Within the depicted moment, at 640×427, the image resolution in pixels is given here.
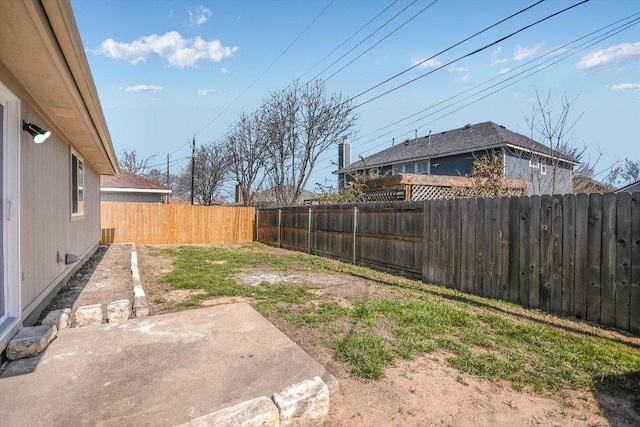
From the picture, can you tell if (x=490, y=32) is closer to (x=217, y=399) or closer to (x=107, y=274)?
(x=217, y=399)

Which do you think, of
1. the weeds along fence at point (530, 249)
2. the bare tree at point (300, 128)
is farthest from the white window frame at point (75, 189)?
the bare tree at point (300, 128)

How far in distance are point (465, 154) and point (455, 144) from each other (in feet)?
3.45

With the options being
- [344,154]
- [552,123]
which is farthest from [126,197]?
[552,123]

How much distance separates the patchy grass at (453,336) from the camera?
2617mm

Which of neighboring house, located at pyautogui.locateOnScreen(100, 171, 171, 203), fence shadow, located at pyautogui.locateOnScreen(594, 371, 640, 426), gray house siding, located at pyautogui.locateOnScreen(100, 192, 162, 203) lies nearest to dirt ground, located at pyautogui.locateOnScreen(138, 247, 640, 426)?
fence shadow, located at pyautogui.locateOnScreen(594, 371, 640, 426)

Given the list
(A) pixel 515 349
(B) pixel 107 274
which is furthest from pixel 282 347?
(B) pixel 107 274

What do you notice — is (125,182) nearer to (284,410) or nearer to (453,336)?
(453,336)

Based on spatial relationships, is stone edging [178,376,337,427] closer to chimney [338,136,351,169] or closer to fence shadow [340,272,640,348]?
fence shadow [340,272,640,348]

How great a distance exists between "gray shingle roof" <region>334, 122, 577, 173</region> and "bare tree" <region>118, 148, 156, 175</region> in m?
21.8

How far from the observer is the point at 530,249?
14.8 ft

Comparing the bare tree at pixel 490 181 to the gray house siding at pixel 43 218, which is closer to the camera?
the gray house siding at pixel 43 218

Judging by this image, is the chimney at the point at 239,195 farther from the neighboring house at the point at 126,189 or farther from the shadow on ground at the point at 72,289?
the shadow on ground at the point at 72,289

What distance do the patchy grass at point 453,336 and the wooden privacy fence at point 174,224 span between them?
8949mm

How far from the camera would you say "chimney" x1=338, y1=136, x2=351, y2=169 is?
20.2 meters
